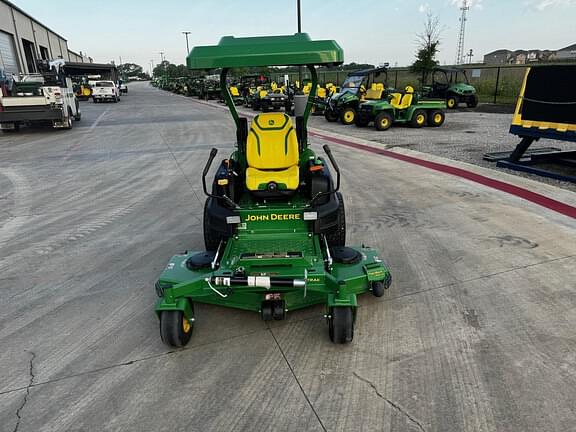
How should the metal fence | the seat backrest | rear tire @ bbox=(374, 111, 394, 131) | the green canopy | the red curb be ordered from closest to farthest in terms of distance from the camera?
the green canopy < the seat backrest < the red curb < rear tire @ bbox=(374, 111, 394, 131) < the metal fence

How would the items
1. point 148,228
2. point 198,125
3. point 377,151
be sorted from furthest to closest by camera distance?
point 198,125, point 377,151, point 148,228

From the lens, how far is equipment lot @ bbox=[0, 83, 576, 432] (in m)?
2.45

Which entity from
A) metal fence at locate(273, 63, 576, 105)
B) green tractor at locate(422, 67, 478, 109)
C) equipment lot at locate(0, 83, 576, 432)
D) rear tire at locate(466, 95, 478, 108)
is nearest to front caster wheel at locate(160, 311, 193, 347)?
equipment lot at locate(0, 83, 576, 432)

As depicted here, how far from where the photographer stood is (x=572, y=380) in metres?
2.60

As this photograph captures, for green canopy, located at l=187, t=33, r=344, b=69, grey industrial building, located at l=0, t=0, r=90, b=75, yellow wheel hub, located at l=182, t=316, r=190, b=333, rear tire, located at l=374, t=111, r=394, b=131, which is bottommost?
yellow wheel hub, located at l=182, t=316, r=190, b=333

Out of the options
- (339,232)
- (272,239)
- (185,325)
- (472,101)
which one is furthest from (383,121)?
(185,325)

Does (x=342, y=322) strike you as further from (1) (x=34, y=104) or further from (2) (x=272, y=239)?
Answer: (1) (x=34, y=104)

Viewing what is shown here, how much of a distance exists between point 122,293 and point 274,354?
166 cm

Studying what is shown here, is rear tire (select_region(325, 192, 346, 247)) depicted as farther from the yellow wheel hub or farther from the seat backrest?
the yellow wheel hub

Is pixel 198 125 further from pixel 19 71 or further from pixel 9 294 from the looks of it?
pixel 19 71

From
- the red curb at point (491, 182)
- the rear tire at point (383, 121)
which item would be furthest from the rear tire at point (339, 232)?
the rear tire at point (383, 121)

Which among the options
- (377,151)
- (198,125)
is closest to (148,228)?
(377,151)

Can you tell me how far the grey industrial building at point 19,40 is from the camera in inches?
1161

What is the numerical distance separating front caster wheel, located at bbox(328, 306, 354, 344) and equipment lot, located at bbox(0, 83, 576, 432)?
0.39ft
